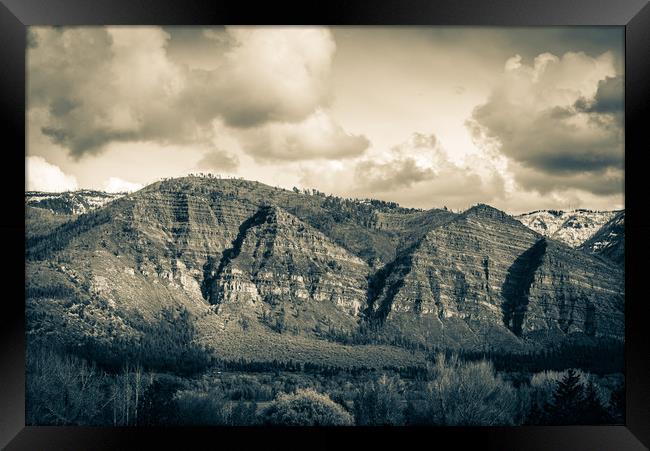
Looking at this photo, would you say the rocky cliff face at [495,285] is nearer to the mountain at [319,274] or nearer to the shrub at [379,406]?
the mountain at [319,274]

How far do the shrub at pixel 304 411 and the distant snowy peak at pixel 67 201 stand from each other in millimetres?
16288

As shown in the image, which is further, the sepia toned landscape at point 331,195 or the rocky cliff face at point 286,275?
the rocky cliff face at point 286,275

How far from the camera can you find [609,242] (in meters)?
48.6

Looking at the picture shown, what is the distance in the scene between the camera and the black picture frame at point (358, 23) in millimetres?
8102

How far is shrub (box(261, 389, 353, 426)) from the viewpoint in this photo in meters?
33.4

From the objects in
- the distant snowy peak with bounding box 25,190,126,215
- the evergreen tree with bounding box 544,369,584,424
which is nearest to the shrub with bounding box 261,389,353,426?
the evergreen tree with bounding box 544,369,584,424

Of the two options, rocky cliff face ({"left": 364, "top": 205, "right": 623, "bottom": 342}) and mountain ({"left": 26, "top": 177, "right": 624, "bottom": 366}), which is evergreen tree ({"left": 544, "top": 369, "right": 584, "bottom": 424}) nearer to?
mountain ({"left": 26, "top": 177, "right": 624, "bottom": 366})

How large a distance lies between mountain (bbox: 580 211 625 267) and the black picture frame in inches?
1621

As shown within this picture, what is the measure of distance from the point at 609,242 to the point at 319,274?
55.4 feet

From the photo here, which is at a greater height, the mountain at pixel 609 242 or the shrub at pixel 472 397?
the mountain at pixel 609 242

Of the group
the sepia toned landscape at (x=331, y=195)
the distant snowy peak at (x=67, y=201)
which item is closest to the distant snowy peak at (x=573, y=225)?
the sepia toned landscape at (x=331, y=195)
